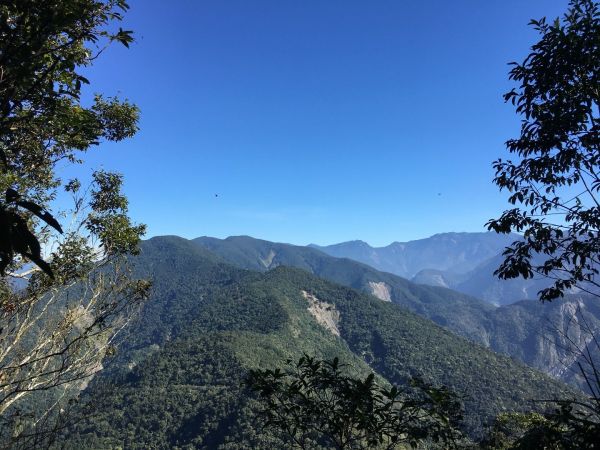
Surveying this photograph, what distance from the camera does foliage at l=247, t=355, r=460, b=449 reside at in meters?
4.97

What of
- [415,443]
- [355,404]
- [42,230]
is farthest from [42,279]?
[415,443]

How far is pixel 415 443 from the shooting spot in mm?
5086

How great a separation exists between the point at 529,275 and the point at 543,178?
5.94 ft

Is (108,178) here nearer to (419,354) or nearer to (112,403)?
(112,403)

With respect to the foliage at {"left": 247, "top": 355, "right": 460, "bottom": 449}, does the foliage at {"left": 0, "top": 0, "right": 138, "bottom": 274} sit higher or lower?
higher

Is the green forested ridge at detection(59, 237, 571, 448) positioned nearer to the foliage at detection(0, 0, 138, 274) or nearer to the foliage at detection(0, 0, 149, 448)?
the foliage at detection(0, 0, 149, 448)

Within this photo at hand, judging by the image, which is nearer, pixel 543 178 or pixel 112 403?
pixel 543 178

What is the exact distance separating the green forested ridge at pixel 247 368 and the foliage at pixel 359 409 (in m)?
43.9

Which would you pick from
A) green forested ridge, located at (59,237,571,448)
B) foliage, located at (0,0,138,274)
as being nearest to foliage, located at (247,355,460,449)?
foliage, located at (0,0,138,274)

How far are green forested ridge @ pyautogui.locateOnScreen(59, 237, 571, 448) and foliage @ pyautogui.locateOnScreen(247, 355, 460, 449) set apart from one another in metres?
43.9

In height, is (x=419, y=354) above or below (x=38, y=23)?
below

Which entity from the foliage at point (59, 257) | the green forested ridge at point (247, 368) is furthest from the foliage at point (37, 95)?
the green forested ridge at point (247, 368)

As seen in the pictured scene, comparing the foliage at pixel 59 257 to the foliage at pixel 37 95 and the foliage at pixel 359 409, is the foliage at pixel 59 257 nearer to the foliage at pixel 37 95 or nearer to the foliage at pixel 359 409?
the foliage at pixel 37 95

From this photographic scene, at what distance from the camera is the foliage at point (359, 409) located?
196 inches
